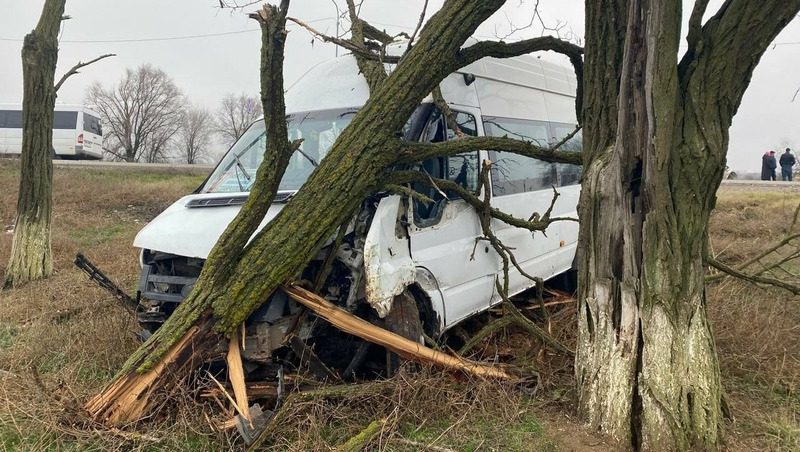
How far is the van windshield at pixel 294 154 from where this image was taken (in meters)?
4.52

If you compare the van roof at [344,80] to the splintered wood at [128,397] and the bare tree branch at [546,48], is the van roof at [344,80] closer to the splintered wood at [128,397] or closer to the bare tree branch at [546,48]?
the bare tree branch at [546,48]

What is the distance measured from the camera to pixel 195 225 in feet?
13.3

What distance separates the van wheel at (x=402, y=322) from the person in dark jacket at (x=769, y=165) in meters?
25.5

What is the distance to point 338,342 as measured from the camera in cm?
428

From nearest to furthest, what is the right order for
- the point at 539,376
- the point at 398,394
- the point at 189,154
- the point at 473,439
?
the point at 473,439 < the point at 398,394 < the point at 539,376 < the point at 189,154

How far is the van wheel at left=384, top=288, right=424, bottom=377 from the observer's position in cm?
406

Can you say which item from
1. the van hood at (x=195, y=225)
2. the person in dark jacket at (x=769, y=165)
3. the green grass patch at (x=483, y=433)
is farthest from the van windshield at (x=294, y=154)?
the person in dark jacket at (x=769, y=165)

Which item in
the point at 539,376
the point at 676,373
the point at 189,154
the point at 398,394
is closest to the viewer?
the point at 676,373

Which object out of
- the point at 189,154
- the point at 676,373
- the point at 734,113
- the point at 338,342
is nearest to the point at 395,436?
the point at 338,342

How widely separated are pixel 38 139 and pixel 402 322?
21.5 feet

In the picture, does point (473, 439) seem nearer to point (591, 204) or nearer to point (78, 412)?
point (591, 204)

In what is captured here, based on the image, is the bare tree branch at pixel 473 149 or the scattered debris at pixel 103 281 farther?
the scattered debris at pixel 103 281

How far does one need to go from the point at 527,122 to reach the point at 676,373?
11.6 feet

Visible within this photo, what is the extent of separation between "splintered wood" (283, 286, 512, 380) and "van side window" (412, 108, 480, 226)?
2.94 ft
